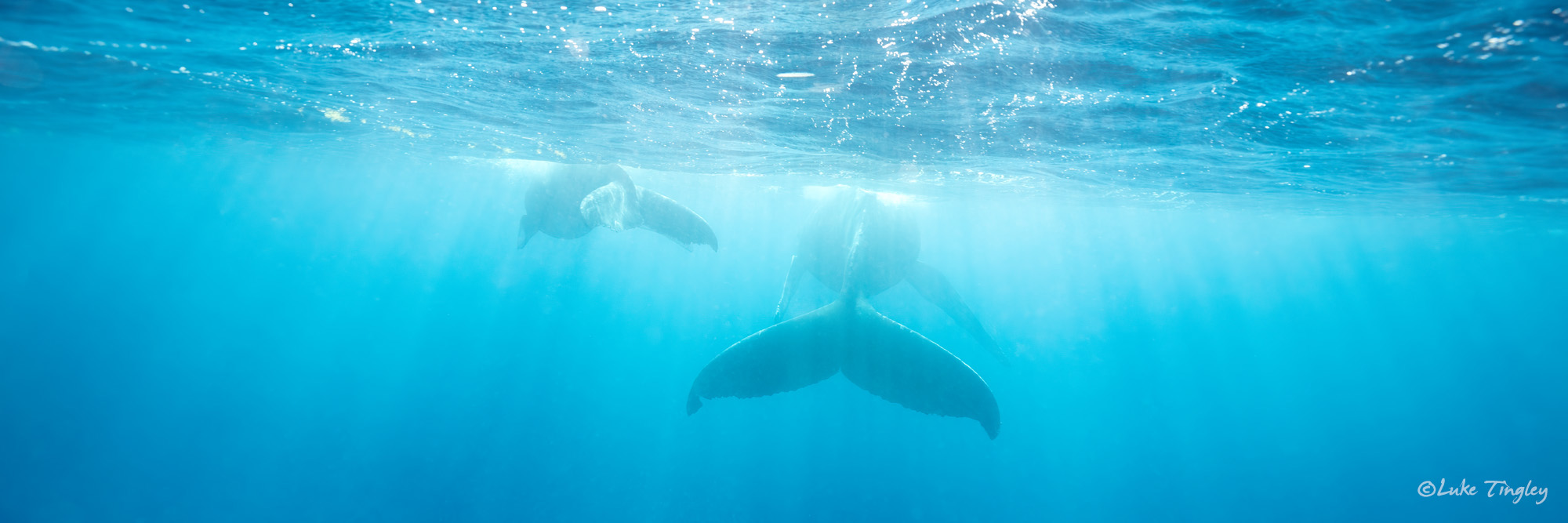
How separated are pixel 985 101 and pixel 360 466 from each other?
2742 centimetres

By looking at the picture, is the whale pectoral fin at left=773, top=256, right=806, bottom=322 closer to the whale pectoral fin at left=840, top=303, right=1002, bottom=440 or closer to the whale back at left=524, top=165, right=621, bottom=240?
the whale pectoral fin at left=840, top=303, right=1002, bottom=440

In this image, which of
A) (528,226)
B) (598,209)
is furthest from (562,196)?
(598,209)

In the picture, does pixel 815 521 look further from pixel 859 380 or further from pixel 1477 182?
pixel 1477 182

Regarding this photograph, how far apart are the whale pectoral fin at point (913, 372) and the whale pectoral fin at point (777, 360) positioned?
10.8 inches

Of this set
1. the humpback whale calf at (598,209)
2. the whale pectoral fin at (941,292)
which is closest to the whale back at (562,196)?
the humpback whale calf at (598,209)

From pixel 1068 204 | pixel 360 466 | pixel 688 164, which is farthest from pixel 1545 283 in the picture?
pixel 360 466

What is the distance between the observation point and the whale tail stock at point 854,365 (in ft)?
22.6

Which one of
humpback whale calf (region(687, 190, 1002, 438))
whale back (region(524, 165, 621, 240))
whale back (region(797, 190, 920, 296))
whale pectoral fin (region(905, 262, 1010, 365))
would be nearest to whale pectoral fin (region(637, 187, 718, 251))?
whale back (region(524, 165, 621, 240))

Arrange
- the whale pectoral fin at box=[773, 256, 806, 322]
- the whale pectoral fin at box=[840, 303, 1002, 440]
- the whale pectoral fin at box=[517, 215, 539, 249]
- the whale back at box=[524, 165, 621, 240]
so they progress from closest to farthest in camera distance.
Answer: the whale pectoral fin at box=[840, 303, 1002, 440] → the whale pectoral fin at box=[773, 256, 806, 322] → the whale pectoral fin at box=[517, 215, 539, 249] → the whale back at box=[524, 165, 621, 240]

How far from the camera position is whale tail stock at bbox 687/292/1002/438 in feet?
22.6

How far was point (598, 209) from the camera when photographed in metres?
9.88

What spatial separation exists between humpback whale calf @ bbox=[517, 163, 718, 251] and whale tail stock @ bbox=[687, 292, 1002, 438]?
12.3ft

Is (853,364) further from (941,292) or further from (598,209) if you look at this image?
(598,209)

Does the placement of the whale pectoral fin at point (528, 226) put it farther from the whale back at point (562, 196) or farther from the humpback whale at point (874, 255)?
the humpback whale at point (874, 255)
